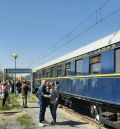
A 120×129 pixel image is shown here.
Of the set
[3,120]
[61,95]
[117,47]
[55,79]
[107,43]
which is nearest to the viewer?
[117,47]

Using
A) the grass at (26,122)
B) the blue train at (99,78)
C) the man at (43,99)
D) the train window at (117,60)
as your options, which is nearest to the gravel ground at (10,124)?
the grass at (26,122)

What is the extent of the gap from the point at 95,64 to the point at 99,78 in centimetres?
120

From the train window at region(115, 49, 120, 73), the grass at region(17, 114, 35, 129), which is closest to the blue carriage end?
the train window at region(115, 49, 120, 73)

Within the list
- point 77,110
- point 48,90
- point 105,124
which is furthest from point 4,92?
point 105,124

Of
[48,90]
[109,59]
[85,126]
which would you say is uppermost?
[109,59]

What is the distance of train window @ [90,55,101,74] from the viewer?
18.1 metres

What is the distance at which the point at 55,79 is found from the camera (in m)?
29.0

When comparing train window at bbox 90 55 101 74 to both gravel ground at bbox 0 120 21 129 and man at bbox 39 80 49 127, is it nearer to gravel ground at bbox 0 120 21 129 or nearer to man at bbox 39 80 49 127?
man at bbox 39 80 49 127

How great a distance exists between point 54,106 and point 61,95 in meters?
8.76

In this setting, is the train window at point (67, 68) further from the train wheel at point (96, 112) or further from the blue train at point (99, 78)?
the train wheel at point (96, 112)

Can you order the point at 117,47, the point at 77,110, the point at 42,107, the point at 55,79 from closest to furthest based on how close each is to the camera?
1. the point at 117,47
2. the point at 42,107
3. the point at 77,110
4. the point at 55,79

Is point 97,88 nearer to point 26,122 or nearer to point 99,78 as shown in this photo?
point 99,78

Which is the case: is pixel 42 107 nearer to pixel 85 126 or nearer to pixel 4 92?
pixel 85 126

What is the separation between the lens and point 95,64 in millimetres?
18797
